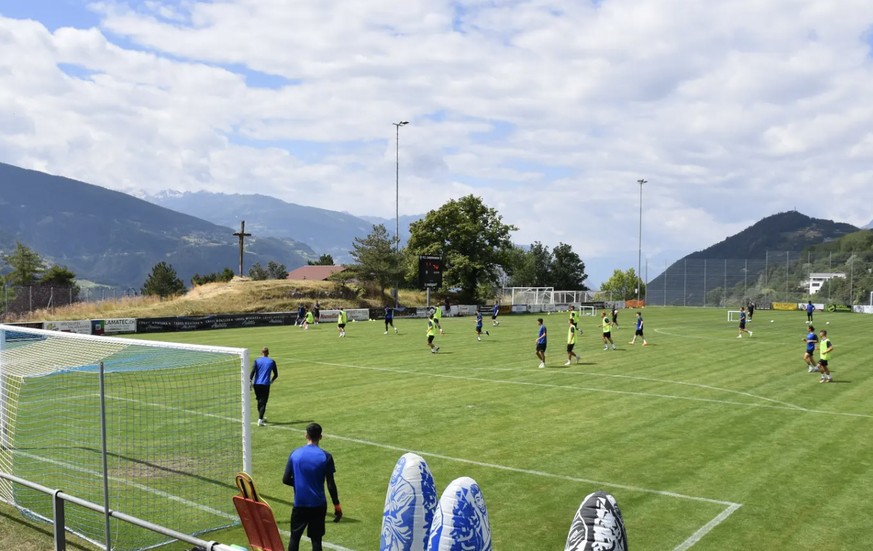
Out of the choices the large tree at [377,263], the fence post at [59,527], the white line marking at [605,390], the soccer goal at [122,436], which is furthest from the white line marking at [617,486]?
the large tree at [377,263]

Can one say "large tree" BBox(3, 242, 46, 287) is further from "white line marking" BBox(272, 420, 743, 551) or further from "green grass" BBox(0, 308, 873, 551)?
"white line marking" BBox(272, 420, 743, 551)

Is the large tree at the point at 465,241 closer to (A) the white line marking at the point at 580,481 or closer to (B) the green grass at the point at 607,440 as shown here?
(B) the green grass at the point at 607,440

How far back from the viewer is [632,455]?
1430cm

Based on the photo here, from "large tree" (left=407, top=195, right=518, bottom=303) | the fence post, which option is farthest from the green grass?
"large tree" (left=407, top=195, right=518, bottom=303)

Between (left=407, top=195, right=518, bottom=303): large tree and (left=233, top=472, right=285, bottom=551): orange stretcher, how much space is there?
74517mm

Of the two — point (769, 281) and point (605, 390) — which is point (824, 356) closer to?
point (605, 390)

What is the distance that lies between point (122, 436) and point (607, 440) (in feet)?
35.5

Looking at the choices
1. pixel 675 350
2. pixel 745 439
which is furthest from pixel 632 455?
pixel 675 350

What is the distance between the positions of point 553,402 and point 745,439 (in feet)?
18.5

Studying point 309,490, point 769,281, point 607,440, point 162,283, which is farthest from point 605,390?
point 162,283

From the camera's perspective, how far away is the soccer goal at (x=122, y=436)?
35.8 feet

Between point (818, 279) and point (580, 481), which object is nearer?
point (580, 481)

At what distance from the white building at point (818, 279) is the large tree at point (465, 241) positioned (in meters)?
41.3

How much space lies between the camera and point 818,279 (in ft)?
307
